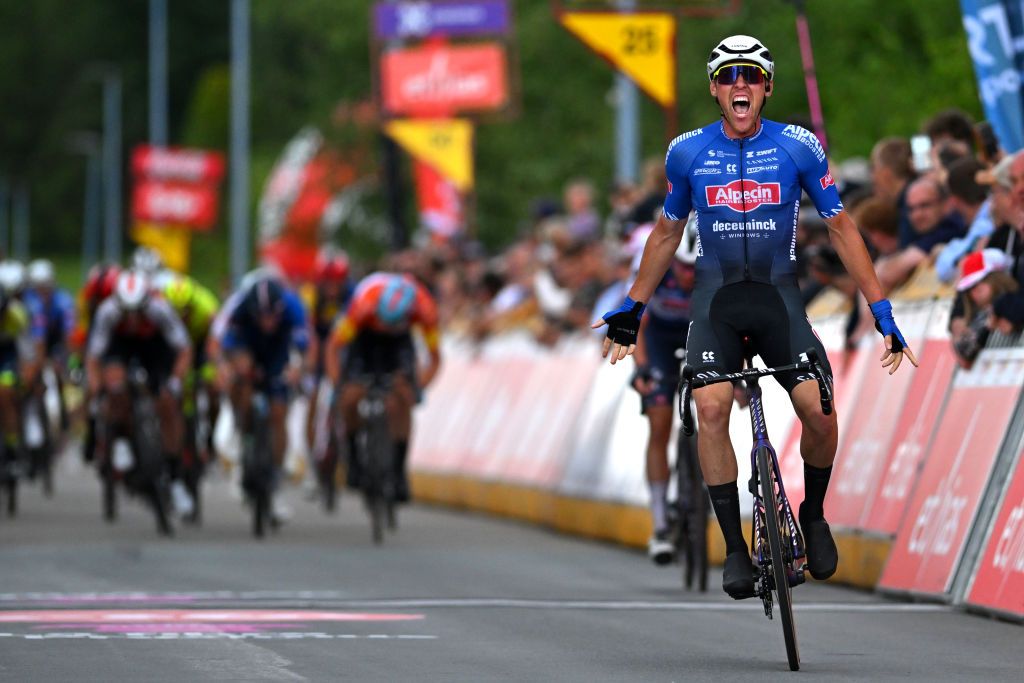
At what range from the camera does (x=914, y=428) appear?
526 inches

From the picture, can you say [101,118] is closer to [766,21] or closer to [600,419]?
[766,21]

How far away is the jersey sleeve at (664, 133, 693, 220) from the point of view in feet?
33.7

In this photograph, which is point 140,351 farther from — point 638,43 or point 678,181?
point 678,181

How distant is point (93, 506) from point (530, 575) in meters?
9.34

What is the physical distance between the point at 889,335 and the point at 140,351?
418 inches

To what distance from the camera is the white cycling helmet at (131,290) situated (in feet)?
62.3

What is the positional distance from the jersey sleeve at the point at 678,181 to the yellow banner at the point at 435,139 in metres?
19.8

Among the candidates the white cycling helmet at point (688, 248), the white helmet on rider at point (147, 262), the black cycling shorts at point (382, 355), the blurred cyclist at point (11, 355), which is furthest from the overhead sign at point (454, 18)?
the white cycling helmet at point (688, 248)

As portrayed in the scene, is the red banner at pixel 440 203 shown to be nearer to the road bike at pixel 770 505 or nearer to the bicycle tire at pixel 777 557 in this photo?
the road bike at pixel 770 505

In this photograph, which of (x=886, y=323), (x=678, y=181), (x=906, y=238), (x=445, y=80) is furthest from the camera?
(x=445, y=80)

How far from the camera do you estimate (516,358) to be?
2334 cm

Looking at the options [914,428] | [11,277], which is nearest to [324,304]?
[11,277]

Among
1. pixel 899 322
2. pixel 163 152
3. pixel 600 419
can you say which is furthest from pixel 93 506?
pixel 163 152

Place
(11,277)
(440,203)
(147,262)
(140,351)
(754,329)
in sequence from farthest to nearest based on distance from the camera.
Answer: (440,203) → (11,277) → (140,351) → (147,262) → (754,329)
